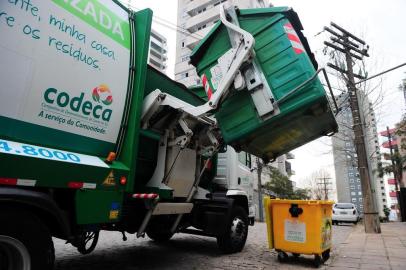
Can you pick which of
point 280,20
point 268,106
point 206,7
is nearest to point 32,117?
point 268,106

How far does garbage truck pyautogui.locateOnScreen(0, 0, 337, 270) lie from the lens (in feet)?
8.20

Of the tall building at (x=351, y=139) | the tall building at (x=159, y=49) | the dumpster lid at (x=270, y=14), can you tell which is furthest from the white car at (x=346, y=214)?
the tall building at (x=159, y=49)

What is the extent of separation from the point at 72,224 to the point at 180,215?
2143 mm

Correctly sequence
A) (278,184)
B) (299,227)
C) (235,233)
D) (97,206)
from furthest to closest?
1. (278,184)
2. (235,233)
3. (299,227)
4. (97,206)

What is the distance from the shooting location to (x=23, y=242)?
7.89 ft

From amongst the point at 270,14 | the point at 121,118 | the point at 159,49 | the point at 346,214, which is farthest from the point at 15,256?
the point at 159,49

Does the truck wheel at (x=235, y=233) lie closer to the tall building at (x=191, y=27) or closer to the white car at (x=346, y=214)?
the white car at (x=346, y=214)

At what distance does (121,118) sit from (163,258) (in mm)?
2999

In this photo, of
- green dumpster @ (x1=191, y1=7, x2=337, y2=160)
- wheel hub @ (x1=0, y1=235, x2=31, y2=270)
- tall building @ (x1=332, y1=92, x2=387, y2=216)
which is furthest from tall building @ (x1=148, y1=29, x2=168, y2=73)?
wheel hub @ (x1=0, y1=235, x2=31, y2=270)

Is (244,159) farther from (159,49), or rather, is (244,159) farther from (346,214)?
(159,49)

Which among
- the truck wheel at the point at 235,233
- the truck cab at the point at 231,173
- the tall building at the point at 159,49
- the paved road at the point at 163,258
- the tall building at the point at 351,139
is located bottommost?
the paved road at the point at 163,258

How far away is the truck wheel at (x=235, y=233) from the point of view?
5.61 m

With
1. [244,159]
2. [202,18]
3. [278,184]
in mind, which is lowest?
[244,159]

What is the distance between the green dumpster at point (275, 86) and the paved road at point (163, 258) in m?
1.92
